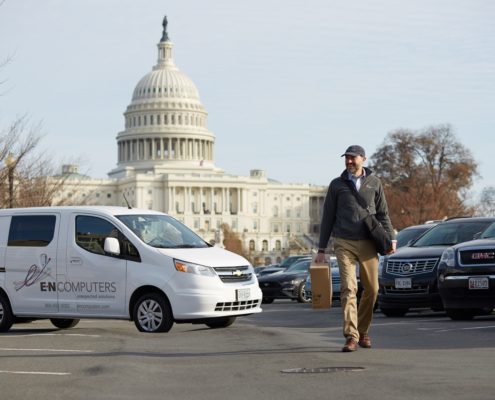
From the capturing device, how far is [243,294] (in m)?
12.6

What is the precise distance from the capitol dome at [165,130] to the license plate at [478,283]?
156 metres

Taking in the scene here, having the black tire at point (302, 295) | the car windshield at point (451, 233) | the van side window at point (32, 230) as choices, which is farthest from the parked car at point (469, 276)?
the black tire at point (302, 295)

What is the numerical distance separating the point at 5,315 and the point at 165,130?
157 m

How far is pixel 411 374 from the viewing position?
7.54 metres

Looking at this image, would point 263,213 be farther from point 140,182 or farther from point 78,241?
point 78,241

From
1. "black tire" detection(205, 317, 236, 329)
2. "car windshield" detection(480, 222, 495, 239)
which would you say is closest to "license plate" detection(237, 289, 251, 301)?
"black tire" detection(205, 317, 236, 329)

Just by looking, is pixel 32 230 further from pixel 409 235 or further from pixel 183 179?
pixel 183 179

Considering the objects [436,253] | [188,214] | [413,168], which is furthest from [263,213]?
[436,253]

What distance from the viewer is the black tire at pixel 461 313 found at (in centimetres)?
1355

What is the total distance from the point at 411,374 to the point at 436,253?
7.94 metres

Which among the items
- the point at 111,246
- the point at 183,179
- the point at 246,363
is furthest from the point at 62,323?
the point at 183,179

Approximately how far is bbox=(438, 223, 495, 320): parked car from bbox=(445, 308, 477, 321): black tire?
0.05 meters

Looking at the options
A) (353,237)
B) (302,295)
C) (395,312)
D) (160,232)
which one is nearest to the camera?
(353,237)

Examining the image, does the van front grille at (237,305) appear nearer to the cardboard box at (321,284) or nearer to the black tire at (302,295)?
the cardboard box at (321,284)
